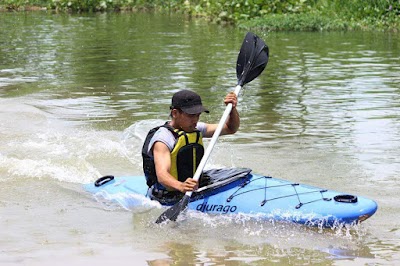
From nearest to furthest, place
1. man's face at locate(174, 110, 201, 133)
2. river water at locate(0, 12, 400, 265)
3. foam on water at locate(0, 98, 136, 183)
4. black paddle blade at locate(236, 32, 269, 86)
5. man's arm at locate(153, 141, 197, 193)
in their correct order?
river water at locate(0, 12, 400, 265) < man's arm at locate(153, 141, 197, 193) < man's face at locate(174, 110, 201, 133) < black paddle blade at locate(236, 32, 269, 86) < foam on water at locate(0, 98, 136, 183)

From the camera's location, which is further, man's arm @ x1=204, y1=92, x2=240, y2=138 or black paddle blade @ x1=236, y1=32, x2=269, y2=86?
black paddle blade @ x1=236, y1=32, x2=269, y2=86

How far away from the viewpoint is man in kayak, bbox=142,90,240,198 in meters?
6.09

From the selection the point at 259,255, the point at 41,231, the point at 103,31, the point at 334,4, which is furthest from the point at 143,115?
the point at 334,4

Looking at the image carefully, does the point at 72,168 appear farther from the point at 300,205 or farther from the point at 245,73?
the point at 300,205

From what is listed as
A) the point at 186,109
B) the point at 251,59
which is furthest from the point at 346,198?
the point at 251,59

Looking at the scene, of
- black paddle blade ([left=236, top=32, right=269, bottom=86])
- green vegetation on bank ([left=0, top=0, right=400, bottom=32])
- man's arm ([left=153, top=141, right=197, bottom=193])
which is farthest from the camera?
green vegetation on bank ([left=0, top=0, right=400, bottom=32])

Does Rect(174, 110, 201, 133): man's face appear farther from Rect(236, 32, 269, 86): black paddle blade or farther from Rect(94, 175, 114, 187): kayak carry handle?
Rect(94, 175, 114, 187): kayak carry handle

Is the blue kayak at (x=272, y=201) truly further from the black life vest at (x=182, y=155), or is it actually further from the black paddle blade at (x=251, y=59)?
the black paddle blade at (x=251, y=59)

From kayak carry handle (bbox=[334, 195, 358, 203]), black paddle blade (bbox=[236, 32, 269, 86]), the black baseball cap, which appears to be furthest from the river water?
black paddle blade (bbox=[236, 32, 269, 86])

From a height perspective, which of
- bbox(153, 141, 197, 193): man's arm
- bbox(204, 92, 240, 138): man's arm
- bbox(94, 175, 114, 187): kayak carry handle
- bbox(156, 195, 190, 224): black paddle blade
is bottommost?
bbox(94, 175, 114, 187): kayak carry handle

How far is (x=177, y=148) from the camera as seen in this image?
6172 mm

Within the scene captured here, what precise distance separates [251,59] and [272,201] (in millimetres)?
1578

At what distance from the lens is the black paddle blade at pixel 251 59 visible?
7.19 meters

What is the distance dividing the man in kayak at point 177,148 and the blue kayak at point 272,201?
7.4 inches
